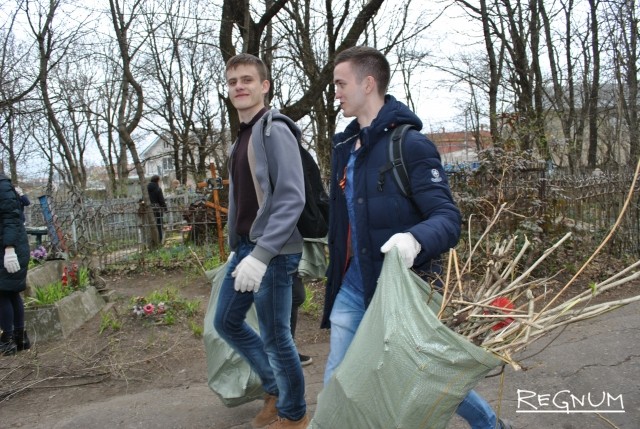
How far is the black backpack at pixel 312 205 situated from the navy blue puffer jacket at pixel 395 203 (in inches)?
17.8

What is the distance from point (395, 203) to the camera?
2.10 m

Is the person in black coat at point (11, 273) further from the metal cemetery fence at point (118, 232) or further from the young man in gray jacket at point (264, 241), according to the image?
the metal cemetery fence at point (118, 232)

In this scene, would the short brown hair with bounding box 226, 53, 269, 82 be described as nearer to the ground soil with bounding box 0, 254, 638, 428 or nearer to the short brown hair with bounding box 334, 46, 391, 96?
the short brown hair with bounding box 334, 46, 391, 96

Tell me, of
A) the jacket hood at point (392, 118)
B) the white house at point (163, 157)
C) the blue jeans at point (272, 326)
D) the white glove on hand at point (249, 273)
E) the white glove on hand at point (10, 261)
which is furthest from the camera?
the white house at point (163, 157)

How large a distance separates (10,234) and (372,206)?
3732mm

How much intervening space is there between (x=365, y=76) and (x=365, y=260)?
77 centimetres

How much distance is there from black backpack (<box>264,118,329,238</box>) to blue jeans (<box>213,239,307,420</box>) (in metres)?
0.15

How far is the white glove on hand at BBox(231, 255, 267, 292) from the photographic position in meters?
2.43

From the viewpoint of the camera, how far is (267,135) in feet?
8.50

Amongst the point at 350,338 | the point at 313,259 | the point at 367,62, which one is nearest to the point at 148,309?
the point at 313,259

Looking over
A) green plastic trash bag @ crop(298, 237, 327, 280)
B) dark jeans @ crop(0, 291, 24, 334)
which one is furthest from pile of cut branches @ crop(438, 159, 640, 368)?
dark jeans @ crop(0, 291, 24, 334)

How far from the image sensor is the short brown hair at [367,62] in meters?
2.26

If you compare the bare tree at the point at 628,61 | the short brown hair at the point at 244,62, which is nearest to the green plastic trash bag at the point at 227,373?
the short brown hair at the point at 244,62

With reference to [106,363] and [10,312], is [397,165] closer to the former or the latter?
[106,363]
